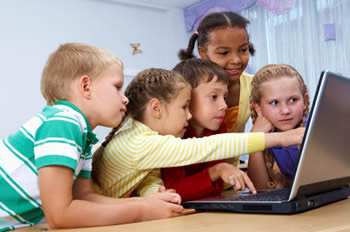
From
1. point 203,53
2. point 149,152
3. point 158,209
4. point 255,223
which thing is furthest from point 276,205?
point 203,53

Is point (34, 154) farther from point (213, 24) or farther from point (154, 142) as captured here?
point (213, 24)

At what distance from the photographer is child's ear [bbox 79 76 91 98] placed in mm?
908

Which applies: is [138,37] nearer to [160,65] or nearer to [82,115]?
[160,65]

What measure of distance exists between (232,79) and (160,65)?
3.66 metres

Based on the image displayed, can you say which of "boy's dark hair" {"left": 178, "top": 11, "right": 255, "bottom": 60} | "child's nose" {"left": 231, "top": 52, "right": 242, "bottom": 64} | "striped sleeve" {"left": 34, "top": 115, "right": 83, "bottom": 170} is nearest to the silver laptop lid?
"striped sleeve" {"left": 34, "top": 115, "right": 83, "bottom": 170}

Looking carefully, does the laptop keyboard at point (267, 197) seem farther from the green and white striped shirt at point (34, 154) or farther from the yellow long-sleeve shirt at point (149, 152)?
the green and white striped shirt at point (34, 154)

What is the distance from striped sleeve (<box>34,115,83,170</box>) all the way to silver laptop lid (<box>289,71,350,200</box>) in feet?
1.44

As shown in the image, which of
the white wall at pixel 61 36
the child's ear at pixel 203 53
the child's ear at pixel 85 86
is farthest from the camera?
the white wall at pixel 61 36

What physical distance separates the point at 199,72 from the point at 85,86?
0.47 m

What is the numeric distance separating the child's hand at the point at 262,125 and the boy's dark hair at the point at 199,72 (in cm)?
20

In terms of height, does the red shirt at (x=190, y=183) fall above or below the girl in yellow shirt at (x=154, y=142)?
below

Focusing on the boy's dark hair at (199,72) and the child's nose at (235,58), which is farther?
the child's nose at (235,58)

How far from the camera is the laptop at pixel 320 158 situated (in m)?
0.64

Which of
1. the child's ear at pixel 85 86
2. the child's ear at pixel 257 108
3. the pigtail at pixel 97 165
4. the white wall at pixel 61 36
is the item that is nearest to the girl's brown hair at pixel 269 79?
the child's ear at pixel 257 108
